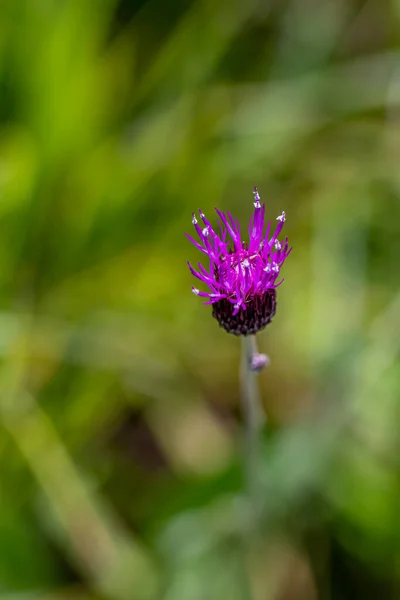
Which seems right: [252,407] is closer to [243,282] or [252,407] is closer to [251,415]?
[251,415]

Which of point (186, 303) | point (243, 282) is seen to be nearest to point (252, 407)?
point (243, 282)

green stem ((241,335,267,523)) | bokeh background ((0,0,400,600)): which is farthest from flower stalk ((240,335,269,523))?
bokeh background ((0,0,400,600))

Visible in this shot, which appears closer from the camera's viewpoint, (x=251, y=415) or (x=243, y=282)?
(x=243, y=282)

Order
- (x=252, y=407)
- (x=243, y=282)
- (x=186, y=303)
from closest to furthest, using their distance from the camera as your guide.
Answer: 1. (x=243, y=282)
2. (x=252, y=407)
3. (x=186, y=303)

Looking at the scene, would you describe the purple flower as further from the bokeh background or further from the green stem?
the bokeh background

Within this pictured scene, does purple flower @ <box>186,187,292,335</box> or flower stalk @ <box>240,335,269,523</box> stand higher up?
purple flower @ <box>186,187,292,335</box>

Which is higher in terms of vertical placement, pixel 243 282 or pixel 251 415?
pixel 243 282

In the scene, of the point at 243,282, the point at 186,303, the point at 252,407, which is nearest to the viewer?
the point at 243,282

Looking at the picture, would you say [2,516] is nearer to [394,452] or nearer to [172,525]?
[172,525]

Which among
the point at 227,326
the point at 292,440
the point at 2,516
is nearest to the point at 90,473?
the point at 2,516
